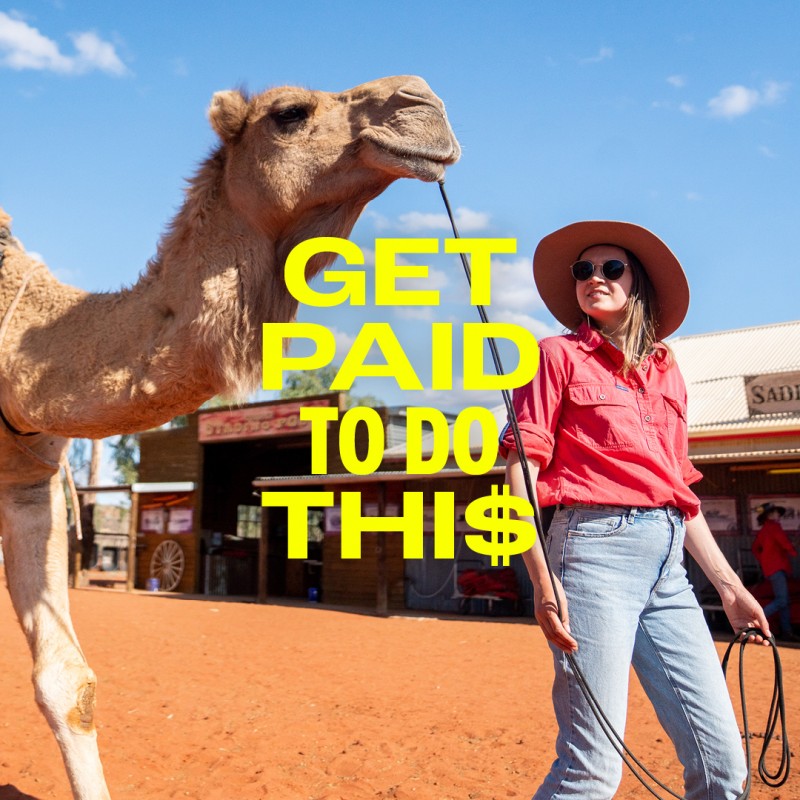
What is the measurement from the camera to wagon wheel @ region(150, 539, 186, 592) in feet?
84.7

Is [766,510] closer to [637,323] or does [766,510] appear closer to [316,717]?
[316,717]

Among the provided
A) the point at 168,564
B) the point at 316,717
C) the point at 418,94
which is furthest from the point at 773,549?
the point at 168,564

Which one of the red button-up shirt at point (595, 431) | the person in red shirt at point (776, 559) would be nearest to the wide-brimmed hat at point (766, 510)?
the person in red shirt at point (776, 559)

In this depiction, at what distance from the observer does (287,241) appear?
117 inches

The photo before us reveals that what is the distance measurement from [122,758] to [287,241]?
4.42 m

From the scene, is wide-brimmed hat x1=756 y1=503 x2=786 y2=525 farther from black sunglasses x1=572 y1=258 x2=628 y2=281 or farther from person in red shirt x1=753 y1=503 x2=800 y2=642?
black sunglasses x1=572 y1=258 x2=628 y2=281

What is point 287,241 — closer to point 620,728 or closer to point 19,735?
point 620,728

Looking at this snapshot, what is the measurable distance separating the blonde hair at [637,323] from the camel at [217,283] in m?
0.76

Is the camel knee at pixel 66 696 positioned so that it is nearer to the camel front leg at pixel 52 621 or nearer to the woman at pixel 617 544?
the camel front leg at pixel 52 621

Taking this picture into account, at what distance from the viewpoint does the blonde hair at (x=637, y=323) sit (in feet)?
9.32

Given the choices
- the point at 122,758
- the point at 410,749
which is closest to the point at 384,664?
the point at 410,749

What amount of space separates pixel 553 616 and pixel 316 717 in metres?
5.72

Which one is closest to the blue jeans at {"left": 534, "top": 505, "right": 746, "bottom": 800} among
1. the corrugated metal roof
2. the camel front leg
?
the camel front leg

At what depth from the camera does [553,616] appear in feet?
8.05
